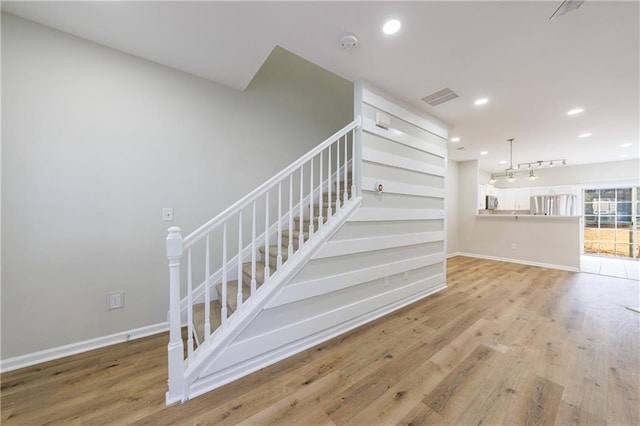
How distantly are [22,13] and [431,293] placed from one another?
5023 millimetres

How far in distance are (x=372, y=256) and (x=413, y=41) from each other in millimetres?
2075

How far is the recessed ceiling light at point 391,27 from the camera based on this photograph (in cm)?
185

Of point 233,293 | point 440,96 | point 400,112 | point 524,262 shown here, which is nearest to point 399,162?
point 400,112

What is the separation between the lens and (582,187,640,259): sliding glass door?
5941mm

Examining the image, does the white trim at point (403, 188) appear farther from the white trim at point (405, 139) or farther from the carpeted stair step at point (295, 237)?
the carpeted stair step at point (295, 237)

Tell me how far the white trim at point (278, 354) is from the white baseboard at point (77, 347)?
108 centimetres

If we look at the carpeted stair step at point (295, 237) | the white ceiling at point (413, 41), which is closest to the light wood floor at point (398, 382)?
the carpeted stair step at point (295, 237)

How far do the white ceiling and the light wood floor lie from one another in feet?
8.70

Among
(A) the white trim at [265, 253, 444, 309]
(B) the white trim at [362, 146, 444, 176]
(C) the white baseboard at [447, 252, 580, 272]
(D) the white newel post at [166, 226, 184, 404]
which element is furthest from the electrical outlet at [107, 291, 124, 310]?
(C) the white baseboard at [447, 252, 580, 272]

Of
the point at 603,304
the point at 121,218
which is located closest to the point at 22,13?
the point at 121,218

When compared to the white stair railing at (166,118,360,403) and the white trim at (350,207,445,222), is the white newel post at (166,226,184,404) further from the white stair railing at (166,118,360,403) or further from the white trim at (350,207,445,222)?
the white trim at (350,207,445,222)

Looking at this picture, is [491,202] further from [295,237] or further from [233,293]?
[233,293]

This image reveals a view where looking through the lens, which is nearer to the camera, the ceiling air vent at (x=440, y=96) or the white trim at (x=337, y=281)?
the white trim at (x=337, y=281)

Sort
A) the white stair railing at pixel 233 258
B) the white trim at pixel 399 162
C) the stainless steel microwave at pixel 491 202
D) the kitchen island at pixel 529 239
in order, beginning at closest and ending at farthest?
the white stair railing at pixel 233 258 < the white trim at pixel 399 162 < the kitchen island at pixel 529 239 < the stainless steel microwave at pixel 491 202
